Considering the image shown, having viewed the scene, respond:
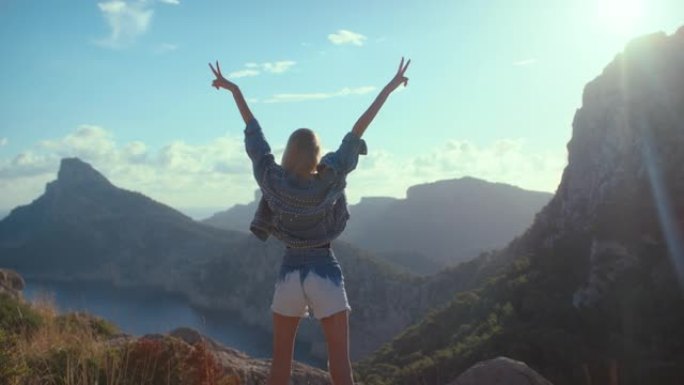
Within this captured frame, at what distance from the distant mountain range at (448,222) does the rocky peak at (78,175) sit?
56.1 metres

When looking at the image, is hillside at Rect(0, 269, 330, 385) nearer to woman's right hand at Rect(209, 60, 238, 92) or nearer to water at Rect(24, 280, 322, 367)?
woman's right hand at Rect(209, 60, 238, 92)

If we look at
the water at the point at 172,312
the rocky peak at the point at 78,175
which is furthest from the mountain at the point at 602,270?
the rocky peak at the point at 78,175

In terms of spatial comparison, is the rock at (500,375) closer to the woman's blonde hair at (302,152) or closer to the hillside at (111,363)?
the hillside at (111,363)

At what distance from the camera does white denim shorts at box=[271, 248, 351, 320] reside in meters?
3.79

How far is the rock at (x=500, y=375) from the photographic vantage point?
6.55m

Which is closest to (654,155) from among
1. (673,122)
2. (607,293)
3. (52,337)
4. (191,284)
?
(673,122)

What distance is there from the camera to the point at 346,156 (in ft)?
13.1

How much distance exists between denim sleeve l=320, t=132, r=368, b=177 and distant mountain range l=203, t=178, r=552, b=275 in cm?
10055

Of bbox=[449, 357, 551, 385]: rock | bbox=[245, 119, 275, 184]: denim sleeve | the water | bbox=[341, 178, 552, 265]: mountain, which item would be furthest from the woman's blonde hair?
bbox=[341, 178, 552, 265]: mountain

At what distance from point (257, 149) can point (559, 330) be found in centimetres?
2733

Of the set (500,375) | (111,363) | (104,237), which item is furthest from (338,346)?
(104,237)

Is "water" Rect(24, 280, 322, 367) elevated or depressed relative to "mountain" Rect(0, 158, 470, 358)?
depressed

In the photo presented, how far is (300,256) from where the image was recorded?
3.93m

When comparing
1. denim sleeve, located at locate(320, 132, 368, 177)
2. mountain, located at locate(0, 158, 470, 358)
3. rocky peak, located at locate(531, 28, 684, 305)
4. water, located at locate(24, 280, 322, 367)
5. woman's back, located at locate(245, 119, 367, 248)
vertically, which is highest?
rocky peak, located at locate(531, 28, 684, 305)
